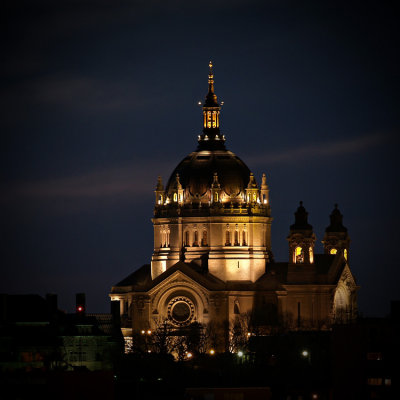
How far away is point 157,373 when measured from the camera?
601ft

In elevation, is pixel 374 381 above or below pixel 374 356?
below

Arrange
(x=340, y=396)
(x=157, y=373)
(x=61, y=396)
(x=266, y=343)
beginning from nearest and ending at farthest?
1. (x=61, y=396)
2. (x=340, y=396)
3. (x=157, y=373)
4. (x=266, y=343)

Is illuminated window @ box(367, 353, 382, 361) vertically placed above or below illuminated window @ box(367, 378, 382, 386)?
above

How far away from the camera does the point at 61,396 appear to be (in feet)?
526

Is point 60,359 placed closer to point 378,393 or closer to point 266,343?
point 266,343

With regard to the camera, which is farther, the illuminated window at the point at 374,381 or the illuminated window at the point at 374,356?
the illuminated window at the point at 374,356

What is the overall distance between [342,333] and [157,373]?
49.6ft

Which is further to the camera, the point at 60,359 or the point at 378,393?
the point at 60,359

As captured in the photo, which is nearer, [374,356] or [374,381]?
[374,381]

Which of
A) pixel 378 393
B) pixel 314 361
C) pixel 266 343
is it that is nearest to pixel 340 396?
pixel 378 393

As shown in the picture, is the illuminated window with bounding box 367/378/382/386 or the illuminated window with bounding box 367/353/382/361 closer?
the illuminated window with bounding box 367/378/382/386

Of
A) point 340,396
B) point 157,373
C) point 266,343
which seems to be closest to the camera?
point 340,396

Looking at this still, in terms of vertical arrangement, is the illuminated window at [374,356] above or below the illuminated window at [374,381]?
above

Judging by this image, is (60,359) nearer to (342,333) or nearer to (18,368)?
(18,368)
